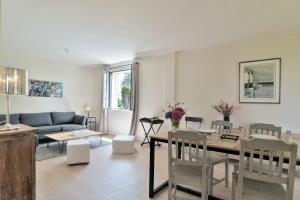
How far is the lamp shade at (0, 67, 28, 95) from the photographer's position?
74.1 inches

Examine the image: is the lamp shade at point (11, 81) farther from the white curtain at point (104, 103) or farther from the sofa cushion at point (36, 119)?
the white curtain at point (104, 103)

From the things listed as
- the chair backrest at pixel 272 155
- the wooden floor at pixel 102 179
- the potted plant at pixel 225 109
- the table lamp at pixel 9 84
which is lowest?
the wooden floor at pixel 102 179

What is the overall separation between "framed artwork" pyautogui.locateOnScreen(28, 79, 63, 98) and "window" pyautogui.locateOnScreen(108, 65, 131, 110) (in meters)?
1.62

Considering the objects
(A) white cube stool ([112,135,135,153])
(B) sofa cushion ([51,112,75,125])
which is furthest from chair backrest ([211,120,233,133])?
(B) sofa cushion ([51,112,75,125])

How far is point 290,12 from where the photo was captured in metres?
2.73

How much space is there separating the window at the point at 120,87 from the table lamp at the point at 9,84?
4017mm

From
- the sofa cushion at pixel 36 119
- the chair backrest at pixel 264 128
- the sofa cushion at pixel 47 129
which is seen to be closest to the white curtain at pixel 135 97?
the sofa cushion at pixel 47 129

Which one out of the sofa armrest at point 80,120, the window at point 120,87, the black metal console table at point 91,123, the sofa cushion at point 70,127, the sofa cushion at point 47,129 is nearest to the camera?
the sofa cushion at point 47,129

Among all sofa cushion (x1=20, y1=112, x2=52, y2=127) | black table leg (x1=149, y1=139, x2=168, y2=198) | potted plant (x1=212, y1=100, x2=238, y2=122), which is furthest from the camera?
sofa cushion (x1=20, y1=112, x2=52, y2=127)

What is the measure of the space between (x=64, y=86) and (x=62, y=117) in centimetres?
109

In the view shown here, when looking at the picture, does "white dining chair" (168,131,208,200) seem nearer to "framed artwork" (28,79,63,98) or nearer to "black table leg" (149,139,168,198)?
"black table leg" (149,139,168,198)

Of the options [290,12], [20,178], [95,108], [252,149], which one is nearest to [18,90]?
[20,178]

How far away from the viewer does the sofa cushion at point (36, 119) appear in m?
4.82

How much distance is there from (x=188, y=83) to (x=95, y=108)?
3.84m
